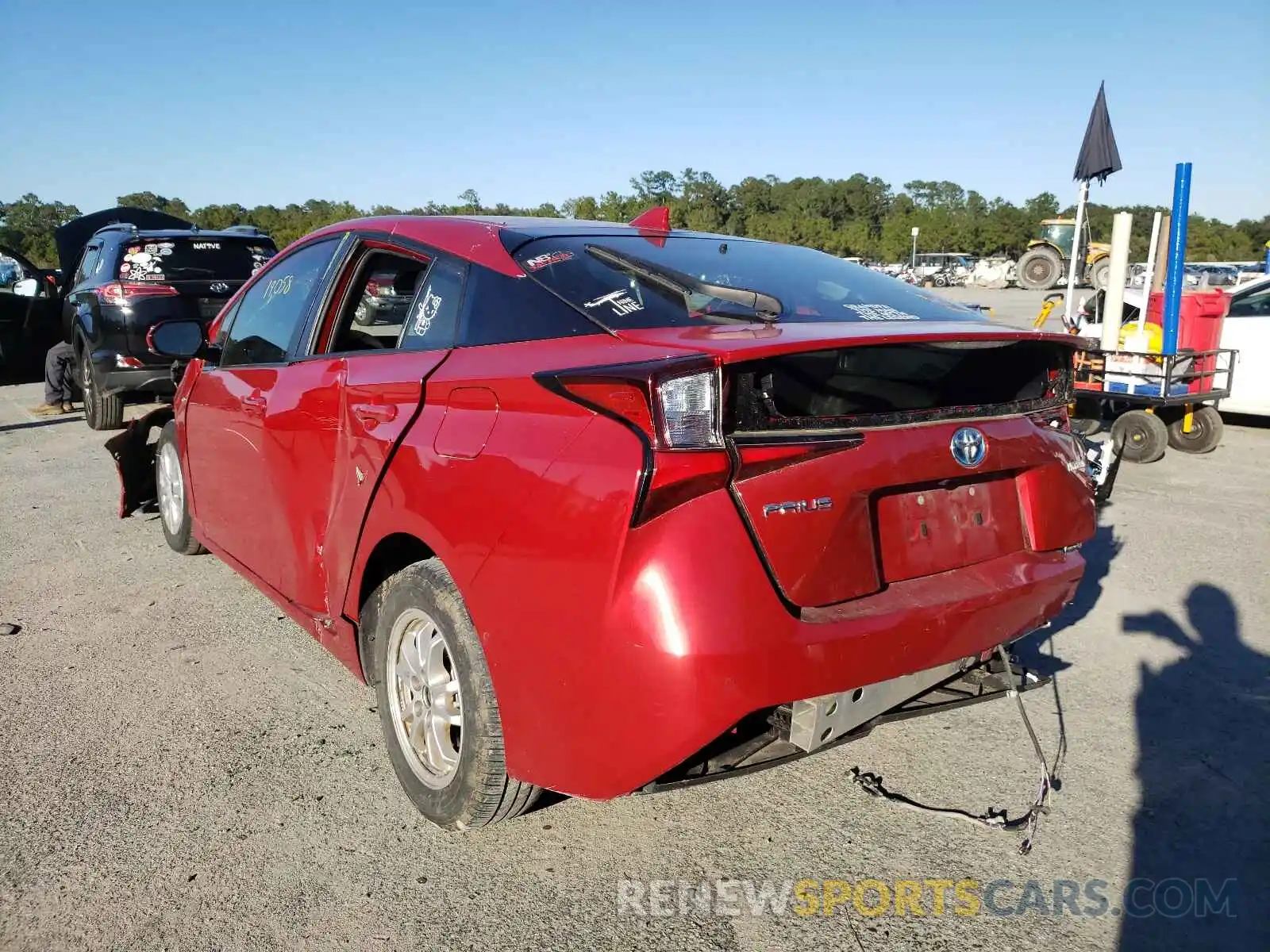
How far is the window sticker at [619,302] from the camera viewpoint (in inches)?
93.2

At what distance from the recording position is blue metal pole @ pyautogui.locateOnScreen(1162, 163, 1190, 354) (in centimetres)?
716

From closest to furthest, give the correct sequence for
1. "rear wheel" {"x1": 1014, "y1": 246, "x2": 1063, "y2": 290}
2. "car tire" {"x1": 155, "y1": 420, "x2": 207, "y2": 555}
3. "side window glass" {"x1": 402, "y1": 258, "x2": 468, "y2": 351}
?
1. "side window glass" {"x1": 402, "y1": 258, "x2": 468, "y2": 351}
2. "car tire" {"x1": 155, "y1": 420, "x2": 207, "y2": 555}
3. "rear wheel" {"x1": 1014, "y1": 246, "x2": 1063, "y2": 290}

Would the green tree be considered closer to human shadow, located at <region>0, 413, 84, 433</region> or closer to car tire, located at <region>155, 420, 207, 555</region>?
human shadow, located at <region>0, 413, 84, 433</region>

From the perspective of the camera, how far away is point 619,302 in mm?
2406

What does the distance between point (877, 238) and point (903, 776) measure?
229 feet

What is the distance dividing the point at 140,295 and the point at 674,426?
27.9 ft

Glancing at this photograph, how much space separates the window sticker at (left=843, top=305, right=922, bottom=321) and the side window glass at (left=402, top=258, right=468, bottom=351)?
1120mm

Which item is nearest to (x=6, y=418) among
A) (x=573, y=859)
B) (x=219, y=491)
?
(x=219, y=491)

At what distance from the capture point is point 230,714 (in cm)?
340

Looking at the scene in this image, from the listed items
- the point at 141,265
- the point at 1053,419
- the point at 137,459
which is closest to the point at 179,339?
the point at 137,459

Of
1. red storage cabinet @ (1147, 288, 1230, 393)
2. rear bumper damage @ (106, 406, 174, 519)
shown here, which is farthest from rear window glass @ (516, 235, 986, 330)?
red storage cabinet @ (1147, 288, 1230, 393)

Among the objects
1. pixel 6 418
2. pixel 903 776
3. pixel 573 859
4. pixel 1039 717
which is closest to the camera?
pixel 573 859

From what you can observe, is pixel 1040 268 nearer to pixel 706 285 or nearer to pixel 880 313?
pixel 880 313

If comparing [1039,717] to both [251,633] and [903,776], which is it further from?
[251,633]
